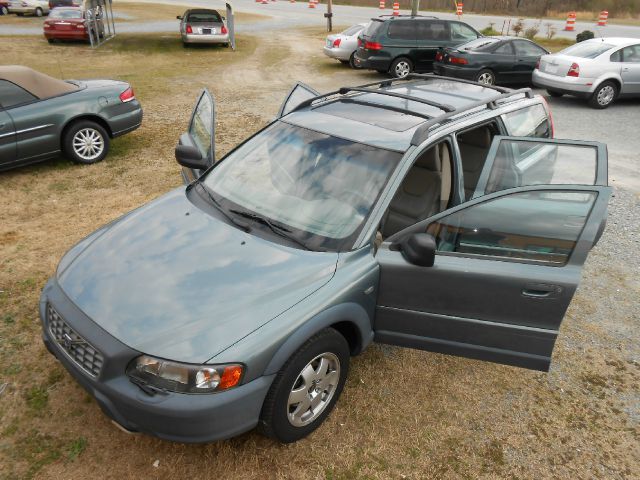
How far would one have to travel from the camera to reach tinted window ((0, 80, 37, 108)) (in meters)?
6.44

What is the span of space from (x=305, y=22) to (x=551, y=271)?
26.9m

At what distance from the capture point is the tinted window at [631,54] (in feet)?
36.9

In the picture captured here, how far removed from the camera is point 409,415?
3375mm

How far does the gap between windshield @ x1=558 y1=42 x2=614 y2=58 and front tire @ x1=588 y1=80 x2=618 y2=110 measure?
2.35ft

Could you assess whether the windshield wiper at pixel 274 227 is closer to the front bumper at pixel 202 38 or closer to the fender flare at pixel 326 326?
the fender flare at pixel 326 326

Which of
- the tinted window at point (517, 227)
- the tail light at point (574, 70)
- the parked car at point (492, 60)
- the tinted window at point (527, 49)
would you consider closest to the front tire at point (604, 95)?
the tail light at point (574, 70)

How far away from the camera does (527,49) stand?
12633 millimetres

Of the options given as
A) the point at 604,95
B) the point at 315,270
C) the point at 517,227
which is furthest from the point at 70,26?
the point at 517,227

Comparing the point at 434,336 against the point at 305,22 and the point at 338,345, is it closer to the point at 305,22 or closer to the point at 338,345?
the point at 338,345

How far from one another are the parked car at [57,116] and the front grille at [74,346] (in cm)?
457

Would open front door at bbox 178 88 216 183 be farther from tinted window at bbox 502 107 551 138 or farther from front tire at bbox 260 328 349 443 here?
tinted window at bbox 502 107 551 138

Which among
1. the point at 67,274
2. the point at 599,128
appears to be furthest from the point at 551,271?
the point at 599,128

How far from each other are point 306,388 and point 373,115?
219cm

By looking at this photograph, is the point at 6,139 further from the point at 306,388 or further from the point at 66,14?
the point at 66,14
